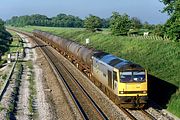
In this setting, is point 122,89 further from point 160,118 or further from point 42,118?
point 42,118

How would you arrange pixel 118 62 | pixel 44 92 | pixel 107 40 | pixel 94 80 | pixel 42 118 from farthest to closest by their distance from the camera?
pixel 107 40 → pixel 94 80 → pixel 44 92 → pixel 118 62 → pixel 42 118

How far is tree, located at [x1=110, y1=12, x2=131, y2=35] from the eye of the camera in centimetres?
8369

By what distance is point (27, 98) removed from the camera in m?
30.3

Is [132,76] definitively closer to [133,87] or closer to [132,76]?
[132,76]

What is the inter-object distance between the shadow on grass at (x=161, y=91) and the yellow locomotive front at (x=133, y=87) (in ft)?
9.79

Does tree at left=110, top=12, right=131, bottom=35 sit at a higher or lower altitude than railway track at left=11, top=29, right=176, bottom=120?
higher

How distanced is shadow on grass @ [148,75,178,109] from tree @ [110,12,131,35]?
5075cm

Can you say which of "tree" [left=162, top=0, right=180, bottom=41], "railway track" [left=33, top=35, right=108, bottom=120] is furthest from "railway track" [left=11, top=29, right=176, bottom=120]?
"tree" [left=162, top=0, right=180, bottom=41]

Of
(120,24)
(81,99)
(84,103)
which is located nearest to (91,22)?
(120,24)

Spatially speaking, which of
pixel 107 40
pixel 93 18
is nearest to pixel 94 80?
pixel 107 40

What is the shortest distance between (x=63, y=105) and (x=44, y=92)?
5529 millimetres

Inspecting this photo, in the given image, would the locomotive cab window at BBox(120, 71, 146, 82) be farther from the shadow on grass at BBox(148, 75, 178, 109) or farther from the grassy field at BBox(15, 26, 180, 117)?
the shadow on grass at BBox(148, 75, 178, 109)

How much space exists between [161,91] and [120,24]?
177 ft

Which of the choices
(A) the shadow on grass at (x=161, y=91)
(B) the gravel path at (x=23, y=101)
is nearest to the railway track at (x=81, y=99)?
(B) the gravel path at (x=23, y=101)
